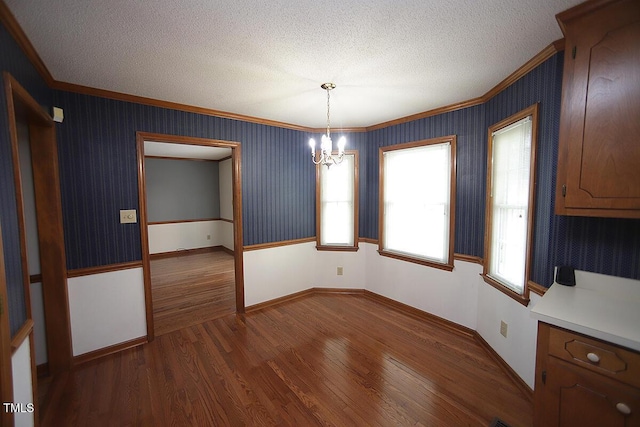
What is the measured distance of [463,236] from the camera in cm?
276

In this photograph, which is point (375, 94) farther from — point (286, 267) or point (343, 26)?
point (286, 267)

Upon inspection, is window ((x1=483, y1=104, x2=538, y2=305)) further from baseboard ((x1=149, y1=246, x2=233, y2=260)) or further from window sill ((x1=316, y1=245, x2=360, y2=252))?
baseboard ((x1=149, y1=246, x2=233, y2=260))

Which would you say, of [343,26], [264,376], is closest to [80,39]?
[343,26]

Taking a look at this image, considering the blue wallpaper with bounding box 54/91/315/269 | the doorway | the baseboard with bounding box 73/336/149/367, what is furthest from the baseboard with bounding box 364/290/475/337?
the baseboard with bounding box 73/336/149/367

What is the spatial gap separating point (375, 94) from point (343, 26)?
3.58ft

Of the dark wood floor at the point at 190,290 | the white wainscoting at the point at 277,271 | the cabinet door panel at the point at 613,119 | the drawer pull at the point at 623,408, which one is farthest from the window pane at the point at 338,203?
the drawer pull at the point at 623,408

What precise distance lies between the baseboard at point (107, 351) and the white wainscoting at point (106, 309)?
0.03 metres

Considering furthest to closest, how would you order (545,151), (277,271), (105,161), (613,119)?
(277,271) < (105,161) < (545,151) < (613,119)

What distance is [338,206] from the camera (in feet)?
12.5

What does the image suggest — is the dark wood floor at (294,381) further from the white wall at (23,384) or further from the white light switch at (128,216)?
the white light switch at (128,216)

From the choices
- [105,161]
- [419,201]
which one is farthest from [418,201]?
[105,161]

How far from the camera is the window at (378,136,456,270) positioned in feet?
9.46

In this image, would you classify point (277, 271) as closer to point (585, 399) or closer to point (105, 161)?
point (105, 161)

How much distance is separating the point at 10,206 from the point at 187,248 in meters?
5.49
